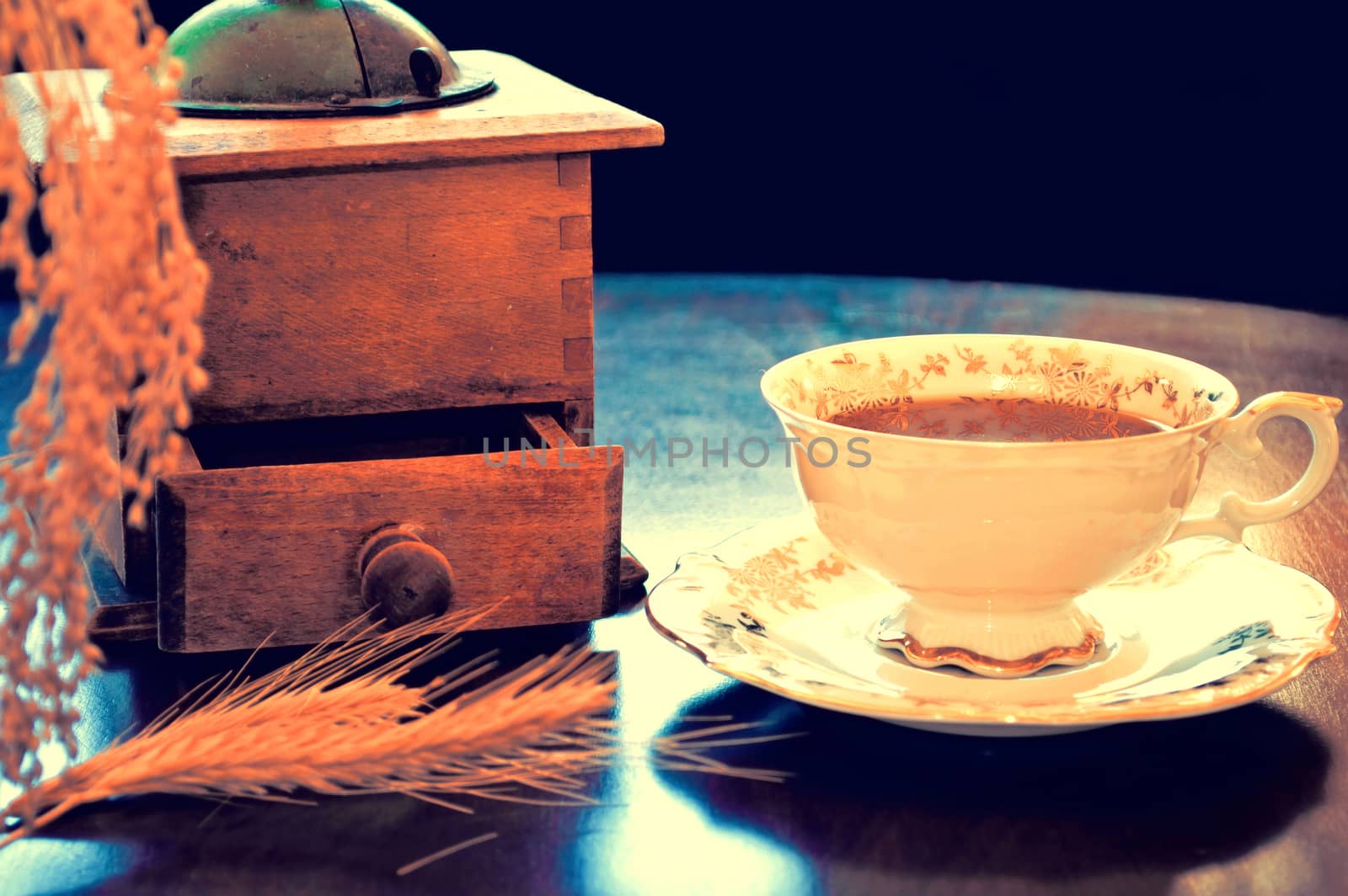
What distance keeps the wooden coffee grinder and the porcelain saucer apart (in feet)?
0.27

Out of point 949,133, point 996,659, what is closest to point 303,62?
point 996,659

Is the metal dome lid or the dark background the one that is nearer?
the metal dome lid

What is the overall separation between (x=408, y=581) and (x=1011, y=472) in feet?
1.02

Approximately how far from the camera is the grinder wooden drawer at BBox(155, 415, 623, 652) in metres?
0.79

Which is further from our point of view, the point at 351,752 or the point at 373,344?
the point at 373,344

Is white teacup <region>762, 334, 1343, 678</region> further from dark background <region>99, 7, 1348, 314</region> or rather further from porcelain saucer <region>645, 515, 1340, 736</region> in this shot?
dark background <region>99, 7, 1348, 314</region>

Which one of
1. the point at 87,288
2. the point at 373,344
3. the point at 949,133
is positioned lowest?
the point at 949,133

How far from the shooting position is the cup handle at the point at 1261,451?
2.54 feet

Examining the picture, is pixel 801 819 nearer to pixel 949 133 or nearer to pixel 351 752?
pixel 351 752

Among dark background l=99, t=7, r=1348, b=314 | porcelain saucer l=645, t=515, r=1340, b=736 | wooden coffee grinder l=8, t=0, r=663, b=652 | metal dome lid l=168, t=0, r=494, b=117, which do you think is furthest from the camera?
dark background l=99, t=7, r=1348, b=314

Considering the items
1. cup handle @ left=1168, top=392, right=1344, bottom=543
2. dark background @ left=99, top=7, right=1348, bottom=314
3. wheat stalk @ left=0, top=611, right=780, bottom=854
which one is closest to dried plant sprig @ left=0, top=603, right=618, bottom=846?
wheat stalk @ left=0, top=611, right=780, bottom=854

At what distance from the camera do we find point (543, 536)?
84 cm

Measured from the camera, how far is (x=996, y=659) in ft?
2.59

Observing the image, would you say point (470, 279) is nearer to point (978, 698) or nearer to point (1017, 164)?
point (978, 698)
